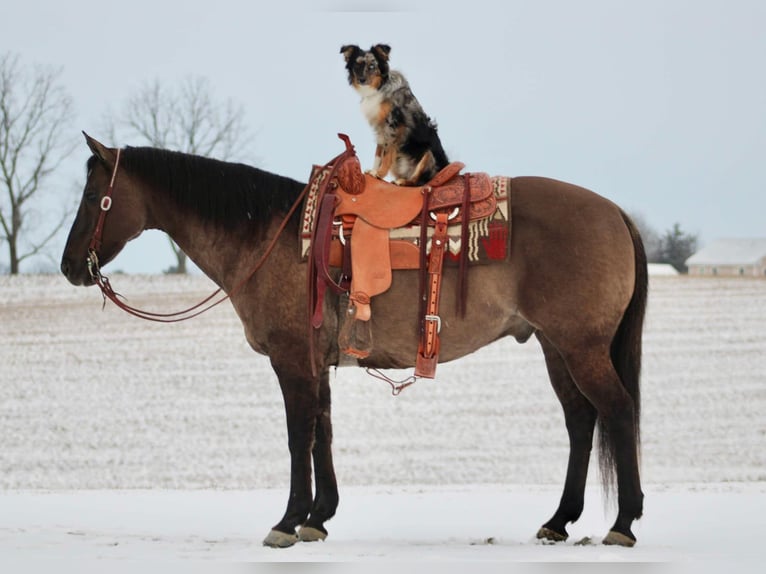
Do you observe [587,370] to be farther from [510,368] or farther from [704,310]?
[704,310]

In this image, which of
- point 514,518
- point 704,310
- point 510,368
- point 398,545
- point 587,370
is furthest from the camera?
point 704,310

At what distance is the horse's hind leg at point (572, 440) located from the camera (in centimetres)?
511

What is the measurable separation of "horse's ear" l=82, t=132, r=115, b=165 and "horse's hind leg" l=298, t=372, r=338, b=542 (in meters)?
1.62

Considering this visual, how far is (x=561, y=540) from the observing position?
5.14m

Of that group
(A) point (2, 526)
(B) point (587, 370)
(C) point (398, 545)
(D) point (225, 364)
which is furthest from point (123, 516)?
(D) point (225, 364)

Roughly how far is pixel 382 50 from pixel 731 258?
35461 millimetres

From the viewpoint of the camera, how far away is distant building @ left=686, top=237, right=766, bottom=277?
36781 mm

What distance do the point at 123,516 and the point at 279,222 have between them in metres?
2.30

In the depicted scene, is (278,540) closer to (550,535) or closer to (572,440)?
(550,535)

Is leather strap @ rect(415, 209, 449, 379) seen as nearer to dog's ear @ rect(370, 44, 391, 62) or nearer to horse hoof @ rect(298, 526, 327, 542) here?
dog's ear @ rect(370, 44, 391, 62)

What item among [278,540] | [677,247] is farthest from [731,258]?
[278,540]

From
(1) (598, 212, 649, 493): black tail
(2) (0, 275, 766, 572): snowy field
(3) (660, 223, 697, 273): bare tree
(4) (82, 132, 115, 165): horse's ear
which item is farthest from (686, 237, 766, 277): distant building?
(4) (82, 132, 115, 165): horse's ear

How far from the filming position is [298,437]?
15.9 ft

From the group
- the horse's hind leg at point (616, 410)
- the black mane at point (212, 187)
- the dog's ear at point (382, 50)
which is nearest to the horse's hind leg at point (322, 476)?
the black mane at point (212, 187)
